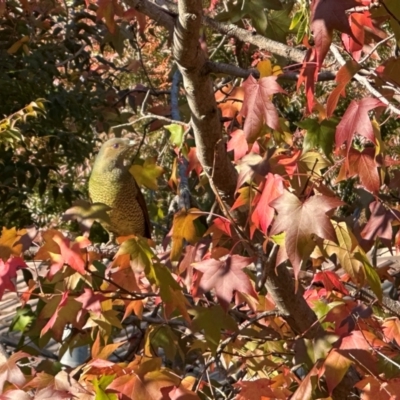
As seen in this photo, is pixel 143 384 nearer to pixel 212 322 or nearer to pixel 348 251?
pixel 212 322

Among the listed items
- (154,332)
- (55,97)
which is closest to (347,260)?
(154,332)

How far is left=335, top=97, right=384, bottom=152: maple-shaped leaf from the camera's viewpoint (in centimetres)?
140

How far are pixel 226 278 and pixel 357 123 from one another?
0.43 meters

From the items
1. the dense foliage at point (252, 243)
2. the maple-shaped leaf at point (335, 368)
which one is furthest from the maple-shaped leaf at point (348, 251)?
the maple-shaped leaf at point (335, 368)

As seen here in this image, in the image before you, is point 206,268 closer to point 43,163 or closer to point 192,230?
point 192,230

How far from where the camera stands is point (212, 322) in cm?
169

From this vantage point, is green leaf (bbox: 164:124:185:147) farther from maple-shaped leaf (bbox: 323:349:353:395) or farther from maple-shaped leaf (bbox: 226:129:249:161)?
maple-shaped leaf (bbox: 323:349:353:395)

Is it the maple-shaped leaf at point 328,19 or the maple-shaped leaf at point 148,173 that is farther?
the maple-shaped leaf at point 148,173

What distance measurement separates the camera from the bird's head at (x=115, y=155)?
3.27 m

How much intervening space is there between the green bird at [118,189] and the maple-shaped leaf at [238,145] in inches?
59.7

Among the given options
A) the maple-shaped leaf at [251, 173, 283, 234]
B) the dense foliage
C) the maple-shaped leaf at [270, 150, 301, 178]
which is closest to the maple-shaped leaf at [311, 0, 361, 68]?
the dense foliage

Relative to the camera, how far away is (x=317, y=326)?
1.80 meters

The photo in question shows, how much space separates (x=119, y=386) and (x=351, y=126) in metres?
0.67

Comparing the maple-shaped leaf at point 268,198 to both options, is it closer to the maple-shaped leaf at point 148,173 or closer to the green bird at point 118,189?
the maple-shaped leaf at point 148,173
